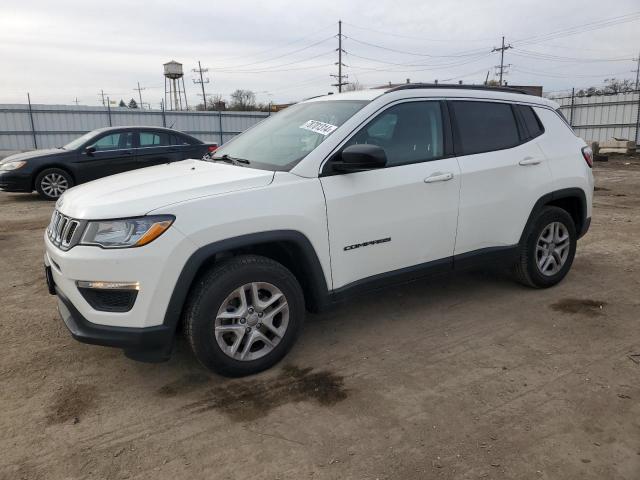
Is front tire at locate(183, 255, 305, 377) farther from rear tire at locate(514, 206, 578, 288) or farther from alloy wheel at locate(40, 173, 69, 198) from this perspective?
alloy wheel at locate(40, 173, 69, 198)

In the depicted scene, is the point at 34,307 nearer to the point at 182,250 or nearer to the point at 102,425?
the point at 102,425

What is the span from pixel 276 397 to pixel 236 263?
0.83 metres

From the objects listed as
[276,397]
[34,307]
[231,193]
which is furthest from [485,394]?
[34,307]

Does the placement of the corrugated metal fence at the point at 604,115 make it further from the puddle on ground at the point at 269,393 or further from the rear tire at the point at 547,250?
the puddle on ground at the point at 269,393

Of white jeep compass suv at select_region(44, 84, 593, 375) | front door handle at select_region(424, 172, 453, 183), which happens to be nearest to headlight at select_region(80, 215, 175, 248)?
white jeep compass suv at select_region(44, 84, 593, 375)

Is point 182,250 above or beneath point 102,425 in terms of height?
above

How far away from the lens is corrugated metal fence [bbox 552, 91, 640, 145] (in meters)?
23.4

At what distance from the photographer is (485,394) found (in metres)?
3.03

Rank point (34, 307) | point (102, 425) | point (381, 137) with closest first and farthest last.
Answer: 1. point (102, 425)
2. point (381, 137)
3. point (34, 307)

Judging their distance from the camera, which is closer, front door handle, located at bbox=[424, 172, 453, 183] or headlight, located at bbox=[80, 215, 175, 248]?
headlight, located at bbox=[80, 215, 175, 248]

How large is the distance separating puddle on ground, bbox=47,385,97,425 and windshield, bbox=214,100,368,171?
5.90 ft

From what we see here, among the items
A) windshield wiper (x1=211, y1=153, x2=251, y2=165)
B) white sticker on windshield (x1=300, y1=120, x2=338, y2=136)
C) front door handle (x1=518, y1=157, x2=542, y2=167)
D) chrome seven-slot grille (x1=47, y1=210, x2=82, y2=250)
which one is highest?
white sticker on windshield (x1=300, y1=120, x2=338, y2=136)

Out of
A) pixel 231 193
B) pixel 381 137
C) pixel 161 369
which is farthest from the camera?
pixel 381 137

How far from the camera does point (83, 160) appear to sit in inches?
404
